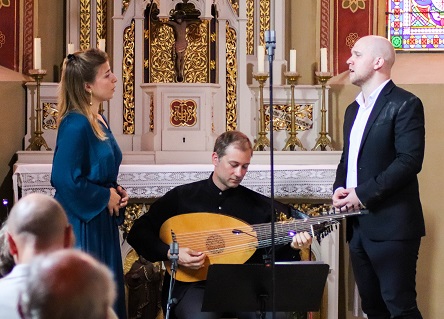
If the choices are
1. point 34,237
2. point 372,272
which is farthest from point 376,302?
point 34,237

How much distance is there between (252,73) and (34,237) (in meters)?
5.17

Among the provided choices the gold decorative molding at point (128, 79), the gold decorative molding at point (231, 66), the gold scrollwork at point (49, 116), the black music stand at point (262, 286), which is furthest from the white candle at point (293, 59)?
the black music stand at point (262, 286)

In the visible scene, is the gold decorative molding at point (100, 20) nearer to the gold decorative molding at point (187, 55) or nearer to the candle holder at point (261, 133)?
the gold decorative molding at point (187, 55)

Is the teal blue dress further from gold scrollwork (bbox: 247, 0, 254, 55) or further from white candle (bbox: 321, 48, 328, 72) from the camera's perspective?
gold scrollwork (bbox: 247, 0, 254, 55)

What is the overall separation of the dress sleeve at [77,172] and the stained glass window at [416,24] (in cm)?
436

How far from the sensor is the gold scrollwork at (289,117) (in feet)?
24.3

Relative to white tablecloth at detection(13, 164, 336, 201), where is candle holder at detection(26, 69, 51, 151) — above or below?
above

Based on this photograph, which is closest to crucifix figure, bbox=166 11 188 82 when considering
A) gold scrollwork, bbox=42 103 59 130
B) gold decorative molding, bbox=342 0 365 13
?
gold scrollwork, bbox=42 103 59 130

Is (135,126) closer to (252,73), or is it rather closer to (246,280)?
(252,73)

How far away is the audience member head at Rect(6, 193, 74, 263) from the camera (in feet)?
8.54

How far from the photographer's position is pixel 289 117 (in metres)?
7.41

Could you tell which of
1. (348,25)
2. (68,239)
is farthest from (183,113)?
(68,239)

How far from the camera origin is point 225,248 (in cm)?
475

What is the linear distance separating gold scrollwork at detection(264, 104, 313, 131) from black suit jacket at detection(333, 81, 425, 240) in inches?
107
